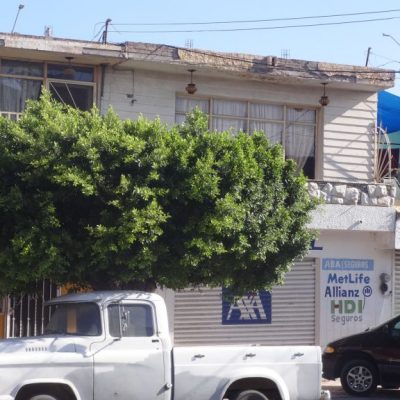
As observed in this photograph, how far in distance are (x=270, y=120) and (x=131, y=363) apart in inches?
410

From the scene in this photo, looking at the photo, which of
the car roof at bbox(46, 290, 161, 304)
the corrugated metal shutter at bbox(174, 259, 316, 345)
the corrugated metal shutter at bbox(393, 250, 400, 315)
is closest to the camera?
the car roof at bbox(46, 290, 161, 304)

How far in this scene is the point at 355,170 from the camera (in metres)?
20.2

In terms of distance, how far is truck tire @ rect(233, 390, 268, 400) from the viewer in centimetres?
1084

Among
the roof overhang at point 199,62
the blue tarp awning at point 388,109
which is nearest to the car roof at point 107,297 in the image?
the roof overhang at point 199,62

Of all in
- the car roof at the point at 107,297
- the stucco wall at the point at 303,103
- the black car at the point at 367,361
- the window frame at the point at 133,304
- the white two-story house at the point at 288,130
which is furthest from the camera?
the stucco wall at the point at 303,103

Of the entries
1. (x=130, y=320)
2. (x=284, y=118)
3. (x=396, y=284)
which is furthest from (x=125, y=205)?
(x=396, y=284)

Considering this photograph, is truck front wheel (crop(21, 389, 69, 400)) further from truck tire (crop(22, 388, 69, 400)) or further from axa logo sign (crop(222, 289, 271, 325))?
axa logo sign (crop(222, 289, 271, 325))

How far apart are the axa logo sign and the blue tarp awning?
5.45 meters

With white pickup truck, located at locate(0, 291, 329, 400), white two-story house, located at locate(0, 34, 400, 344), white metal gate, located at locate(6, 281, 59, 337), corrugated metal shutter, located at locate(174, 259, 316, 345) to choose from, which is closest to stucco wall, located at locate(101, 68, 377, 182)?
white two-story house, located at locate(0, 34, 400, 344)

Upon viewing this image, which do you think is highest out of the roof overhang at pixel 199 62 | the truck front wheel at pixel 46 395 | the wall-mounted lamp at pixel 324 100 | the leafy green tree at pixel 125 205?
the roof overhang at pixel 199 62

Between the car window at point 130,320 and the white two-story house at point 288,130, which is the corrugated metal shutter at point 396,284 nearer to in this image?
the white two-story house at point 288,130

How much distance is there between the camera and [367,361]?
15344 millimetres

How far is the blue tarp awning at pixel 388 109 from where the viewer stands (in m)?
21.6

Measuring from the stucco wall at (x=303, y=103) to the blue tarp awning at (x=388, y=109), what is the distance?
3.82 feet
